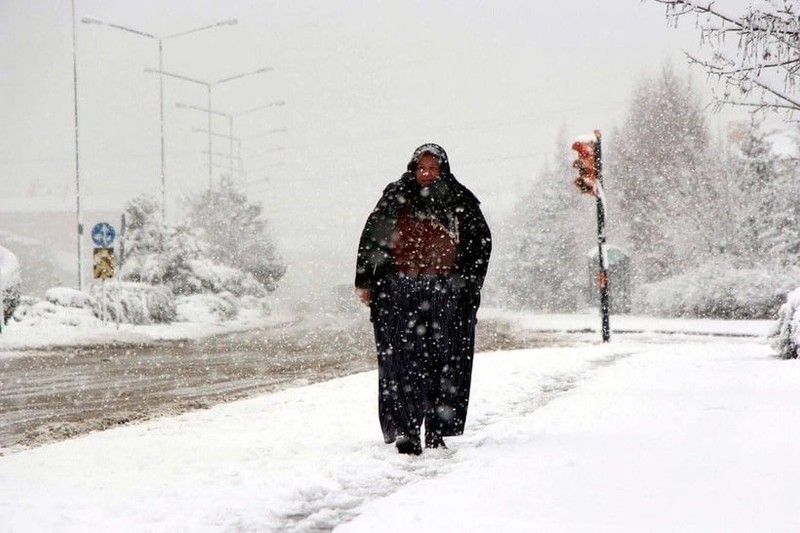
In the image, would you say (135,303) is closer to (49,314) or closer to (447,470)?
(49,314)

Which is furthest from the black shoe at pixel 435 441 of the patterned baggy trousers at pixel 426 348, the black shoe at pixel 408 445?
the black shoe at pixel 408 445

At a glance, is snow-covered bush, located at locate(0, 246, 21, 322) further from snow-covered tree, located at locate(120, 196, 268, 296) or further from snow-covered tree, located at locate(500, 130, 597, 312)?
snow-covered tree, located at locate(500, 130, 597, 312)

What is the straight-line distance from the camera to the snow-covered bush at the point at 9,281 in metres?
20.0

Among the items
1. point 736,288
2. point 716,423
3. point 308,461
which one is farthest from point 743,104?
point 736,288

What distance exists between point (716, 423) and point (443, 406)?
6.45 ft

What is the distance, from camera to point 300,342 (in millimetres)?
20484

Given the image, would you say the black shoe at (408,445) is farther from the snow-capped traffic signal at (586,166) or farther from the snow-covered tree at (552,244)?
the snow-covered tree at (552,244)

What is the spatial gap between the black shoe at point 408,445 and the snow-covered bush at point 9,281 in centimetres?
1625

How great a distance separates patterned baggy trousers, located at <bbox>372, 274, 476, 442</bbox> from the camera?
5992 millimetres

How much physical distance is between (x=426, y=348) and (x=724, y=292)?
85.8 ft

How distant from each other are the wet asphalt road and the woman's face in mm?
3351

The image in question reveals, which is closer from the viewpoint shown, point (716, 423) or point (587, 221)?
point (716, 423)

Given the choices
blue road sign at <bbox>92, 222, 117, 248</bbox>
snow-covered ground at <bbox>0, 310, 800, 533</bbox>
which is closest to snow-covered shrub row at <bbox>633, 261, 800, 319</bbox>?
blue road sign at <bbox>92, 222, 117, 248</bbox>

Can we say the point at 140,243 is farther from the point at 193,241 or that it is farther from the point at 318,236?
the point at 318,236
